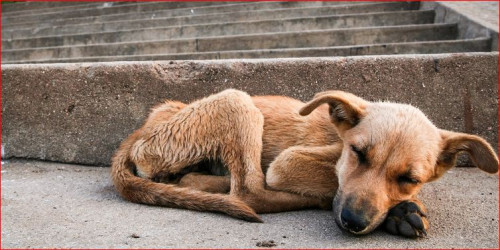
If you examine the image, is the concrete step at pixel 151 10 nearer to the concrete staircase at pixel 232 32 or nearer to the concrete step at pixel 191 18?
the concrete staircase at pixel 232 32

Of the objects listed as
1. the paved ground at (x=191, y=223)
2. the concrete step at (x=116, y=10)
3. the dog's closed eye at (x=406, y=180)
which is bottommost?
the paved ground at (x=191, y=223)

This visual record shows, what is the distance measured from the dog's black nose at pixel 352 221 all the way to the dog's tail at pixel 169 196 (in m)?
0.78

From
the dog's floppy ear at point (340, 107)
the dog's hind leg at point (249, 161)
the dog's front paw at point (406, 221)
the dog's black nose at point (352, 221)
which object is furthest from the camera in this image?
the dog's hind leg at point (249, 161)

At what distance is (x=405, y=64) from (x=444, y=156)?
5.70 feet

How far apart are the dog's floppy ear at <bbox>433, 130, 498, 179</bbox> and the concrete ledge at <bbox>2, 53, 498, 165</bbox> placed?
5.03 ft

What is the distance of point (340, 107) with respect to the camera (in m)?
4.11

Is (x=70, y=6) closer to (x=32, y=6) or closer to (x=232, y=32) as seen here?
(x=32, y=6)

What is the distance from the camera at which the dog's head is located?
11.4 feet

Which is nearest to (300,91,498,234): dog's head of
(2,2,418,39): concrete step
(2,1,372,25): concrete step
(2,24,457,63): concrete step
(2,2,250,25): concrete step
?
(2,24,457,63): concrete step

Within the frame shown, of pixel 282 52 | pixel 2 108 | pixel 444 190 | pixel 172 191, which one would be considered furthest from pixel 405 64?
pixel 2 108

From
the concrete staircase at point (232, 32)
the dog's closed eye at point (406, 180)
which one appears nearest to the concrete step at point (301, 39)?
the concrete staircase at point (232, 32)

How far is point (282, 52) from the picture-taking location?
7.44 metres

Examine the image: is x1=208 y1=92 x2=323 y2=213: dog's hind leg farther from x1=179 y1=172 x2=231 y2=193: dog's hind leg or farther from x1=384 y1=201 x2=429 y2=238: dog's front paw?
x1=384 y1=201 x2=429 y2=238: dog's front paw

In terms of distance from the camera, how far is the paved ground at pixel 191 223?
350 centimetres
